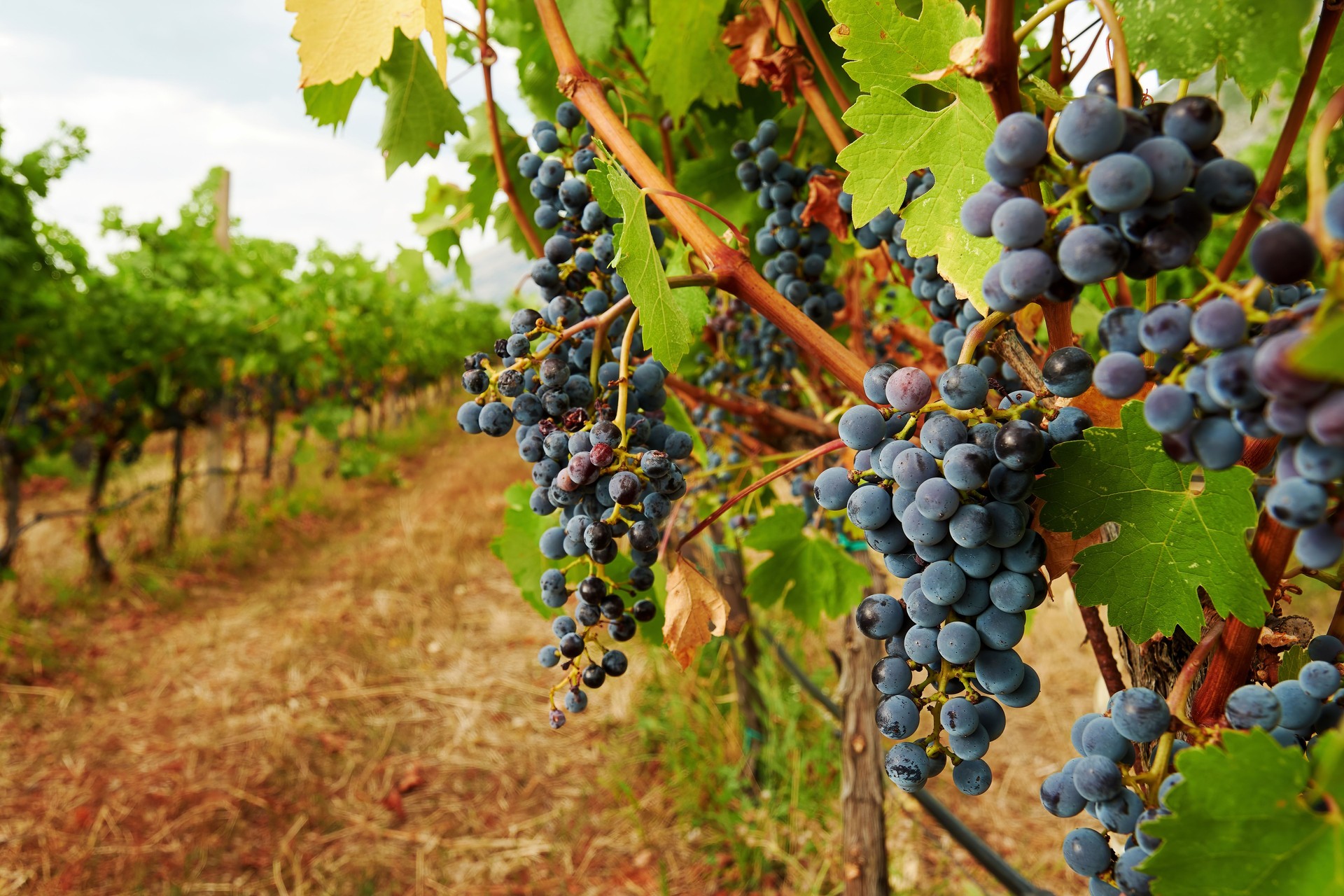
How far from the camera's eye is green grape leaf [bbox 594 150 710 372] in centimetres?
74

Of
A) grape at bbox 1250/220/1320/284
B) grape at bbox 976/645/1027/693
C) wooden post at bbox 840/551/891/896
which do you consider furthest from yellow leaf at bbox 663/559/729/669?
wooden post at bbox 840/551/891/896

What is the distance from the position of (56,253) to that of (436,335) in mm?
8172

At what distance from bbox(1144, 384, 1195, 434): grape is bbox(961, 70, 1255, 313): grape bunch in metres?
0.08

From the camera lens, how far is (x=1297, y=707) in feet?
1.82

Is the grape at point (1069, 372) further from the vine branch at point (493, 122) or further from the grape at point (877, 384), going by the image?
the vine branch at point (493, 122)

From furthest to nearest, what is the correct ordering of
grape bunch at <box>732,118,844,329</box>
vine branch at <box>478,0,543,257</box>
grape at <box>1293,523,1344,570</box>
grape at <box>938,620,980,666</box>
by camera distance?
grape bunch at <box>732,118,844,329</box>, vine branch at <box>478,0,543,257</box>, grape at <box>938,620,980,666</box>, grape at <box>1293,523,1344,570</box>

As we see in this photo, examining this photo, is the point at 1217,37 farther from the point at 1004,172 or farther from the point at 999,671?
the point at 999,671

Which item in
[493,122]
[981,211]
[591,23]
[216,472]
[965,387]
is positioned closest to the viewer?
[981,211]

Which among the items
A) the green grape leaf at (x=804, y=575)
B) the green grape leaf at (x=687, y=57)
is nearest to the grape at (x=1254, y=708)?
the green grape leaf at (x=804, y=575)

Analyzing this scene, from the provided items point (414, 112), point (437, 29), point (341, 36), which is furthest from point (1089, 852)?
point (414, 112)

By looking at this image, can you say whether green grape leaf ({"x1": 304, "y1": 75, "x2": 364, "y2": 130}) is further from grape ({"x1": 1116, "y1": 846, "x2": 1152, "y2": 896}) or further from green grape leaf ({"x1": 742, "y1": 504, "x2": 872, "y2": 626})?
grape ({"x1": 1116, "y1": 846, "x2": 1152, "y2": 896})

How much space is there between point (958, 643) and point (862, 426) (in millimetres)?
195

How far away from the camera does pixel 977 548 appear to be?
0.62 meters

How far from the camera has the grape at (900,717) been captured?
635 mm
